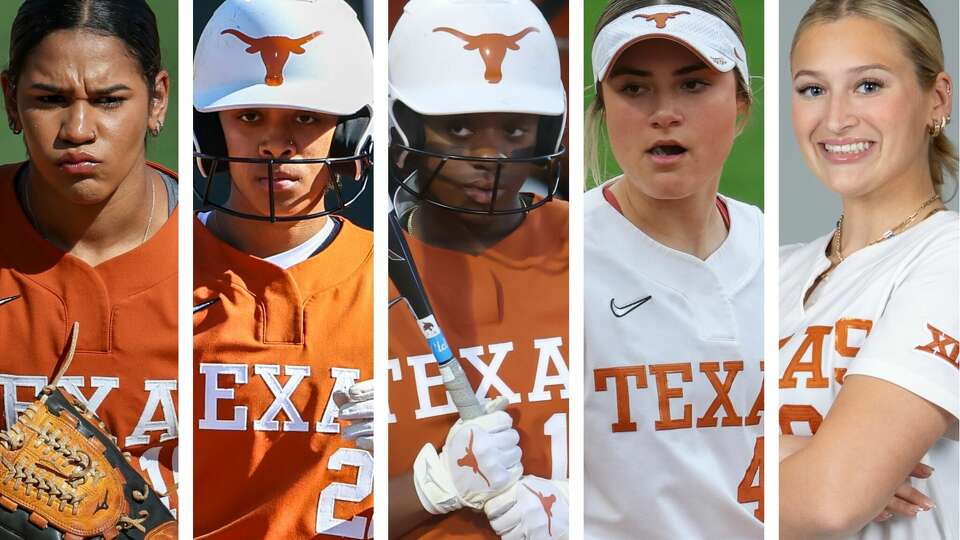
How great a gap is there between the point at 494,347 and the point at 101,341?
3.64 ft

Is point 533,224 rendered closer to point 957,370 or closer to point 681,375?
point 681,375

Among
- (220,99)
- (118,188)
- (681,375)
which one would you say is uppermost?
(220,99)

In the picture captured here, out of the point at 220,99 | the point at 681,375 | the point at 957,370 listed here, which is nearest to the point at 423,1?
the point at 220,99

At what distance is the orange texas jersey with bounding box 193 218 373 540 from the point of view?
374 centimetres

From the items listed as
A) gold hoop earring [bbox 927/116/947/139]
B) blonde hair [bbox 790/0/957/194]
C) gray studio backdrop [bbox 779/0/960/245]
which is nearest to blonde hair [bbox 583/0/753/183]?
gray studio backdrop [bbox 779/0/960/245]

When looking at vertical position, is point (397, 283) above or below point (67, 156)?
below

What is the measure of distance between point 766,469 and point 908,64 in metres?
1.22

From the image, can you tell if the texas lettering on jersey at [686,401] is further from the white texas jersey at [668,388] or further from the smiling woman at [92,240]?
the smiling woman at [92,240]

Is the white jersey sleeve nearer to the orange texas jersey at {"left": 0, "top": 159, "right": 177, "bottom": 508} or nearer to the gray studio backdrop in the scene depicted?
the gray studio backdrop

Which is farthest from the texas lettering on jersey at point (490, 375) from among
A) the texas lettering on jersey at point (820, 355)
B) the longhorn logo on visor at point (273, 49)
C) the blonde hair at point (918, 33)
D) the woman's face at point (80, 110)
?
the blonde hair at point (918, 33)

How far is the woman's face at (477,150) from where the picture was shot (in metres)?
3.80

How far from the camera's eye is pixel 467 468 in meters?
3.71

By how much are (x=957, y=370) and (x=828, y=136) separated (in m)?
0.75

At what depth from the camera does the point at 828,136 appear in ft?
12.5
